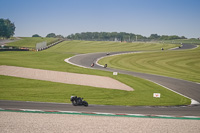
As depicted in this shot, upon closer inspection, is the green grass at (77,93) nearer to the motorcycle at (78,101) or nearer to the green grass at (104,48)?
the motorcycle at (78,101)

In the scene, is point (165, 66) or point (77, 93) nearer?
point (77, 93)

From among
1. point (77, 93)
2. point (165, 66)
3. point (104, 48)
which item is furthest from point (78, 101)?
point (104, 48)

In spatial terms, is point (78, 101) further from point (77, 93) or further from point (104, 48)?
point (104, 48)

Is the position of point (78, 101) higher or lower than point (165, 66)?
higher

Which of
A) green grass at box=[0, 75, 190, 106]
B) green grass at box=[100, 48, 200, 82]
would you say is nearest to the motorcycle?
green grass at box=[0, 75, 190, 106]

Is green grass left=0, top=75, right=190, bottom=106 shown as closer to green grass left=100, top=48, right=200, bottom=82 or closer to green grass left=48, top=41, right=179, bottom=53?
green grass left=100, top=48, right=200, bottom=82

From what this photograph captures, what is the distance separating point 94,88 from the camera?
1030 inches

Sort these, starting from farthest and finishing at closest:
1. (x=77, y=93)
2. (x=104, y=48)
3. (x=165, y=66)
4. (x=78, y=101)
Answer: (x=104, y=48) < (x=165, y=66) < (x=77, y=93) < (x=78, y=101)

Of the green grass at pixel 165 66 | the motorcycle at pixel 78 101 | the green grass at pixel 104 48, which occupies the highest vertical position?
the green grass at pixel 104 48

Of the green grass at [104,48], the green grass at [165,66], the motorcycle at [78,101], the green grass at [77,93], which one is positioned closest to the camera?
the motorcycle at [78,101]

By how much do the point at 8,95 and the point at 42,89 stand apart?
12.7 feet

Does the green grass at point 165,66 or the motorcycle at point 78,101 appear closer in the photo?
the motorcycle at point 78,101

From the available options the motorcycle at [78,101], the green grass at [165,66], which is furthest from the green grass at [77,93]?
the green grass at [165,66]

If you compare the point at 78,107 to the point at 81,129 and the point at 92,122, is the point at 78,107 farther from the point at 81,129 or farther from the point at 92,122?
the point at 81,129
